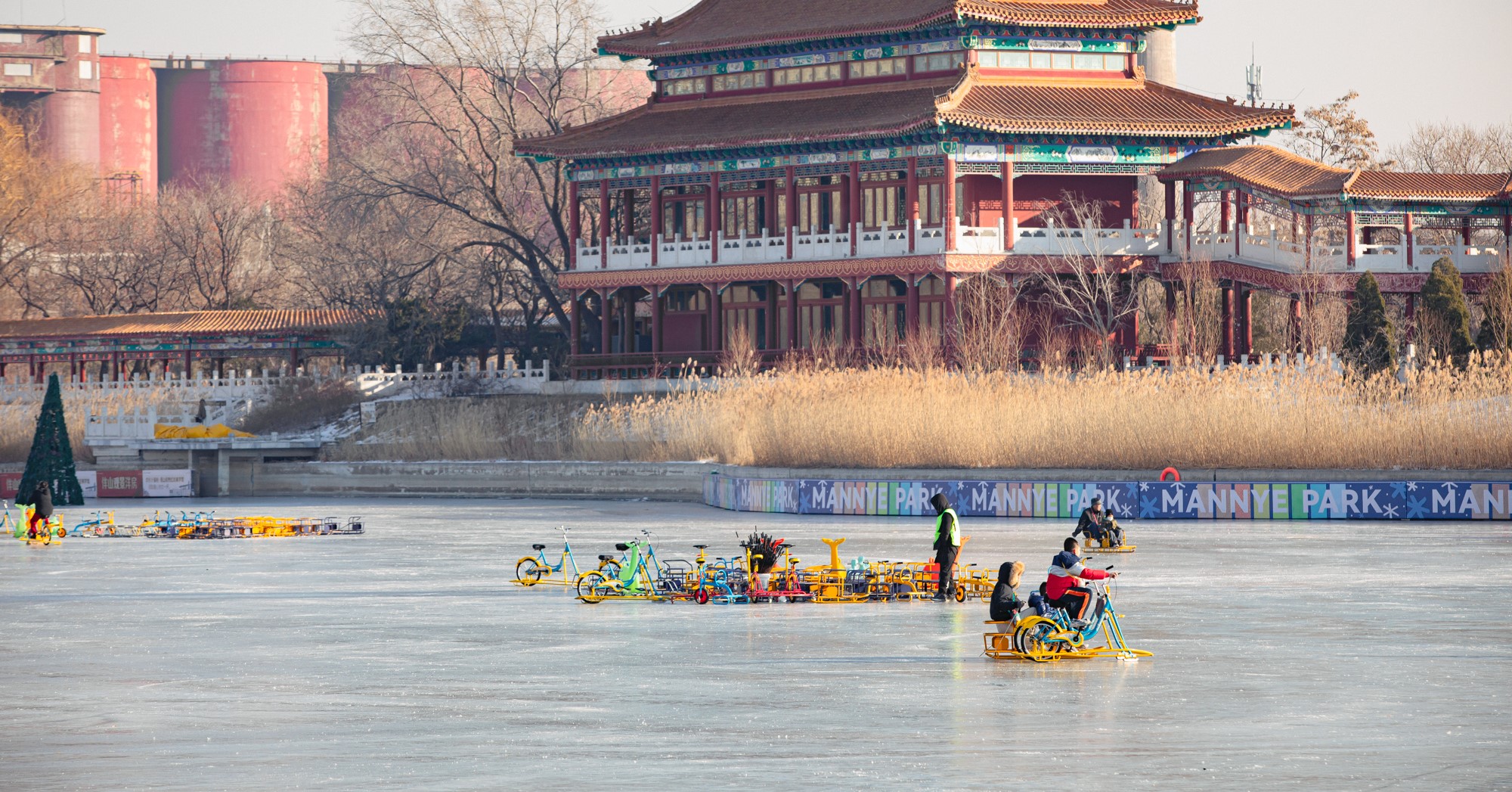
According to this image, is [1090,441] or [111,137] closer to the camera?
[1090,441]

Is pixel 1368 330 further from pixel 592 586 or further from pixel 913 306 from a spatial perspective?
pixel 592 586

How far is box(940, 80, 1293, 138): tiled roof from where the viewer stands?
53.2m

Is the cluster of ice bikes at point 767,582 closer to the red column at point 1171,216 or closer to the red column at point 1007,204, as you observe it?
the red column at point 1007,204

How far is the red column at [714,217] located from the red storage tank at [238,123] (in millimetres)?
60617

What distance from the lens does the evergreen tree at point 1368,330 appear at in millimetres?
42562

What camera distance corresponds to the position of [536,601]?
2219 centimetres

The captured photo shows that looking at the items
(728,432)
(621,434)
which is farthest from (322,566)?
(621,434)

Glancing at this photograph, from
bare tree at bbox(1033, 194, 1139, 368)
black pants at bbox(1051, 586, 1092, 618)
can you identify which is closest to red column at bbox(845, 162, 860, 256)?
bare tree at bbox(1033, 194, 1139, 368)

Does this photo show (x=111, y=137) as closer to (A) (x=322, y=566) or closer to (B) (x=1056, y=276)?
(B) (x=1056, y=276)

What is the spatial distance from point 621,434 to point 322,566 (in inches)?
778

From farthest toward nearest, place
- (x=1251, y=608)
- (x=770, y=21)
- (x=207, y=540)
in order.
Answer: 1. (x=770, y=21)
2. (x=207, y=540)
3. (x=1251, y=608)

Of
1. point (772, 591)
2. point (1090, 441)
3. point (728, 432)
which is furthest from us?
point (728, 432)

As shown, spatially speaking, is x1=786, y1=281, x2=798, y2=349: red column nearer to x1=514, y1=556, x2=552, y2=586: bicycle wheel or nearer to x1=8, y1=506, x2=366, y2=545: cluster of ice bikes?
x1=8, y1=506, x2=366, y2=545: cluster of ice bikes

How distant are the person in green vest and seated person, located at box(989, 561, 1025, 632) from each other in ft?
9.73
